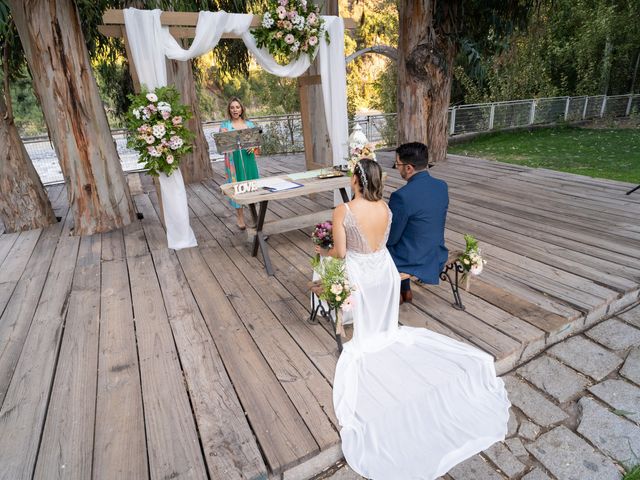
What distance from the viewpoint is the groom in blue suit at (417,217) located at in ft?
9.20

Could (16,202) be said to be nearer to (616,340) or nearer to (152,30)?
(152,30)

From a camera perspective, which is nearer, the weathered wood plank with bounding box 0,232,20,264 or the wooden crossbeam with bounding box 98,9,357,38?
the wooden crossbeam with bounding box 98,9,357,38

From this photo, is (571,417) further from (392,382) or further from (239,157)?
(239,157)

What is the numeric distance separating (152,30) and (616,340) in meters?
5.18

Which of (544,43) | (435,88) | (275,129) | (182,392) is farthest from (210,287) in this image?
(544,43)

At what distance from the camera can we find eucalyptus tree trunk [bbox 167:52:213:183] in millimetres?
Result: 7621

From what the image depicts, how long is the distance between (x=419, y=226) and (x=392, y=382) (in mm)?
1120

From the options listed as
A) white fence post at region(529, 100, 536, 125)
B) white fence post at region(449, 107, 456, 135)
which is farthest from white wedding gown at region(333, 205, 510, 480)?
white fence post at region(529, 100, 536, 125)

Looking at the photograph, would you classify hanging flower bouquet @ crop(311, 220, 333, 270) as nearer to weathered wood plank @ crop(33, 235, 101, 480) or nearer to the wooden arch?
weathered wood plank @ crop(33, 235, 101, 480)

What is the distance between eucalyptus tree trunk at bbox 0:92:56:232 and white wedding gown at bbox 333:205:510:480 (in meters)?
5.46

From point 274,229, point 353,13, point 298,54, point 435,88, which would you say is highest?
point 353,13

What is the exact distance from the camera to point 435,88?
323 inches

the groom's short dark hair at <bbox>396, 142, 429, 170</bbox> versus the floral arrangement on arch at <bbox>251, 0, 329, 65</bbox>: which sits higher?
the floral arrangement on arch at <bbox>251, 0, 329, 65</bbox>

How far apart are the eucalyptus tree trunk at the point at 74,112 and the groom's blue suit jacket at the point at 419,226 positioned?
14.5 feet
